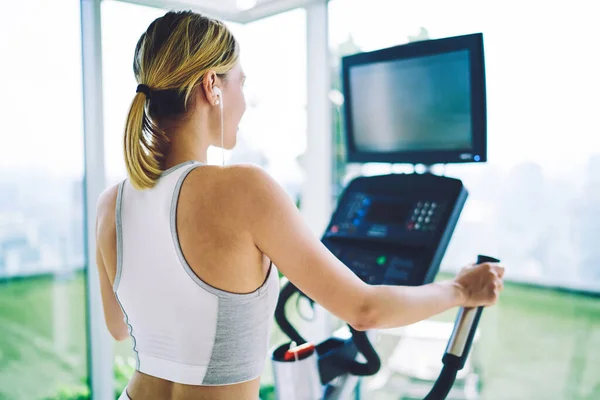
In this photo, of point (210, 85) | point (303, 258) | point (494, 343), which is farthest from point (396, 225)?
point (494, 343)

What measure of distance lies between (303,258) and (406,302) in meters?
0.30

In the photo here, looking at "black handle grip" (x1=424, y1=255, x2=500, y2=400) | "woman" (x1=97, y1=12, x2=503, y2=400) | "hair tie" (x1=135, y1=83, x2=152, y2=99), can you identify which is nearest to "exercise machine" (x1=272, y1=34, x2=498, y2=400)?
"black handle grip" (x1=424, y1=255, x2=500, y2=400)

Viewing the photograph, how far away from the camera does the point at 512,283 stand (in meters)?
2.46

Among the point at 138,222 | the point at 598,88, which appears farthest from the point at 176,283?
the point at 598,88

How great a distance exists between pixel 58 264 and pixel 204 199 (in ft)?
6.94

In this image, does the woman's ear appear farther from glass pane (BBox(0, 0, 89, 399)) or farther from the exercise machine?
glass pane (BBox(0, 0, 89, 399))

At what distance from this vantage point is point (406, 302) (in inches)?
50.9

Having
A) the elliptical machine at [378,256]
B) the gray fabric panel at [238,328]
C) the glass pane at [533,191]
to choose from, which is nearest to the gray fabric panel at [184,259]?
the gray fabric panel at [238,328]

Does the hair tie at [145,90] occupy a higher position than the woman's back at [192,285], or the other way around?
the hair tie at [145,90]

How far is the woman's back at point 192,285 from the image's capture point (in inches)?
45.4

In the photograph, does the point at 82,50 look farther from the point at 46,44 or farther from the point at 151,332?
the point at 151,332

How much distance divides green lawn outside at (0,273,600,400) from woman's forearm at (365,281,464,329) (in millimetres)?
1125

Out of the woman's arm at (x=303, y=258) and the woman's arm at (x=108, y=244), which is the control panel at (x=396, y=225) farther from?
the woman's arm at (x=108, y=244)

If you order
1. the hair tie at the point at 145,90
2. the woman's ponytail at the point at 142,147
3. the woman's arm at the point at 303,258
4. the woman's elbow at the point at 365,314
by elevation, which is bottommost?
the woman's elbow at the point at 365,314
